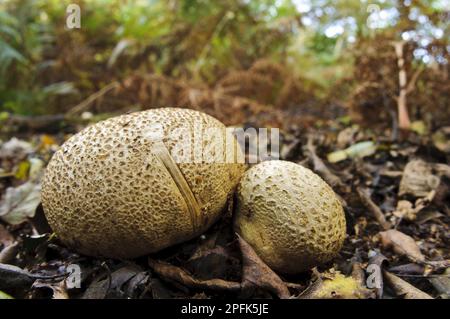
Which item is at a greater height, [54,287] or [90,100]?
[90,100]

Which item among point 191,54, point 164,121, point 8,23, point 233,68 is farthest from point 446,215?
point 8,23

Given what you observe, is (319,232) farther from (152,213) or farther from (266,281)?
(152,213)

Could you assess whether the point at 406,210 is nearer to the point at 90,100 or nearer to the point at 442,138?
the point at 442,138

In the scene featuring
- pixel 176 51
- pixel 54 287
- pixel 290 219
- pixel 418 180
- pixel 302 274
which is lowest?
pixel 302 274

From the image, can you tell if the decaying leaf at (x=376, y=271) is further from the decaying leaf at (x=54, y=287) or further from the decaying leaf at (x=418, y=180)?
A: the decaying leaf at (x=54, y=287)

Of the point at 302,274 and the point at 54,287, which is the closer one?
the point at 54,287

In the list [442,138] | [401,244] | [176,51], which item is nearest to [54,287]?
[401,244]

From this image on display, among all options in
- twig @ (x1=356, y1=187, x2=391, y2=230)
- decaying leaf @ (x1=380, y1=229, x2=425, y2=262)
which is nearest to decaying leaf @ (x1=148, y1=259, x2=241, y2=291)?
decaying leaf @ (x1=380, y1=229, x2=425, y2=262)

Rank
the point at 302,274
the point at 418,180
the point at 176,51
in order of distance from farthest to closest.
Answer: the point at 176,51, the point at 418,180, the point at 302,274
